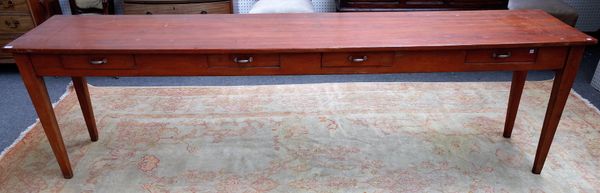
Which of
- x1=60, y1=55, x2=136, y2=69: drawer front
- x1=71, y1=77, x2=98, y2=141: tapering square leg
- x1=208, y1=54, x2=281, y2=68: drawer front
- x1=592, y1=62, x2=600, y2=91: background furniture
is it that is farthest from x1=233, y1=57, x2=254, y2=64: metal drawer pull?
x1=592, y1=62, x2=600, y2=91: background furniture

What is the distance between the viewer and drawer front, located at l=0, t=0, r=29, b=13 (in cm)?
290

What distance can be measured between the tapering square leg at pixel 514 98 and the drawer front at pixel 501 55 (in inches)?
17.6

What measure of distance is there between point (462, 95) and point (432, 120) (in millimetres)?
466

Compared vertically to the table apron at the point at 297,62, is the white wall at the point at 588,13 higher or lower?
lower

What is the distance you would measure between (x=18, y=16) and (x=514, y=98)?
332 centimetres

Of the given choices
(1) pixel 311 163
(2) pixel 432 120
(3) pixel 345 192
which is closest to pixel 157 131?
(1) pixel 311 163

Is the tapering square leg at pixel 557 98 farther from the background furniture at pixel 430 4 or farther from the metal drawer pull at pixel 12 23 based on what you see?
the metal drawer pull at pixel 12 23

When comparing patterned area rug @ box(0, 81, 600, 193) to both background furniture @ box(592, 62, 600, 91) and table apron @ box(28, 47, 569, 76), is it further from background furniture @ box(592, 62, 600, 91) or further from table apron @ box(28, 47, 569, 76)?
table apron @ box(28, 47, 569, 76)

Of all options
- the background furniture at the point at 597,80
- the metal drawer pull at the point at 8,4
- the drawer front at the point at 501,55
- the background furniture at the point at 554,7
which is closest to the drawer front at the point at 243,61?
the drawer front at the point at 501,55

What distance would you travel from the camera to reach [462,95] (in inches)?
110

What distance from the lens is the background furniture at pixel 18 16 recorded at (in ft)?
9.55

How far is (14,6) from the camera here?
291 centimetres

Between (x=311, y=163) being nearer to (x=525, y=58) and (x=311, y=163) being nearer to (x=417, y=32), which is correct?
(x=417, y=32)

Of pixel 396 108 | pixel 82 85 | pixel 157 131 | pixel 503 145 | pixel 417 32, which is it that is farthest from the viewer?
pixel 396 108
